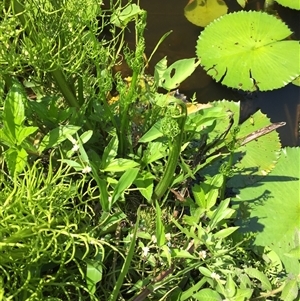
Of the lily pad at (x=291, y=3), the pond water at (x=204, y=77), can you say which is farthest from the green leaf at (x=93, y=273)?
the lily pad at (x=291, y=3)

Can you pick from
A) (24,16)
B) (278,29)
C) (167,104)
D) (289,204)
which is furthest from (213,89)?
(24,16)

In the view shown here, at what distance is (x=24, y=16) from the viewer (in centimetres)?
95

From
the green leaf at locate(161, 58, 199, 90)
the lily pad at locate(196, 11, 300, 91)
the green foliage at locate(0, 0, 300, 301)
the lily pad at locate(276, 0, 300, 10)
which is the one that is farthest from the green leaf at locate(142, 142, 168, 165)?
the lily pad at locate(276, 0, 300, 10)

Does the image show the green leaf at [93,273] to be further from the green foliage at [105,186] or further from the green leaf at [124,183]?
the green leaf at [124,183]

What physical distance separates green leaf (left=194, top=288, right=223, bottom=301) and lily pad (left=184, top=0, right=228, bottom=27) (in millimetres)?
1102

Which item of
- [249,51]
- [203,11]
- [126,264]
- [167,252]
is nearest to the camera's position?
[126,264]

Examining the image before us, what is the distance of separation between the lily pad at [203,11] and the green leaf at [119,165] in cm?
94

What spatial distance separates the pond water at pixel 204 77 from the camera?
1.73m

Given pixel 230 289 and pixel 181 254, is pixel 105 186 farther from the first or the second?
pixel 230 289

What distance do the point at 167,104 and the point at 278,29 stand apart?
2.75 ft

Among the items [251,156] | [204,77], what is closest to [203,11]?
[204,77]

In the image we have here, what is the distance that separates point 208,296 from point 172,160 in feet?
1.03

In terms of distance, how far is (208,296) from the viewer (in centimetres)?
110

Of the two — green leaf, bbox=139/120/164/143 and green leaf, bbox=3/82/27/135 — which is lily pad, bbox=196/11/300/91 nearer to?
green leaf, bbox=139/120/164/143
